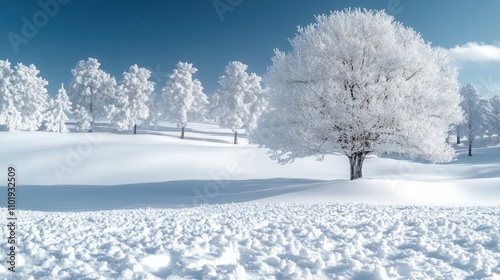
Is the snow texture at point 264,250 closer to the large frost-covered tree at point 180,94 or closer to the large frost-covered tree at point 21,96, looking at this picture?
the large frost-covered tree at point 180,94

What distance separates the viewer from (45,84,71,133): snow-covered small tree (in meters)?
46.5

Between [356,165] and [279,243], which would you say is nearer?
[279,243]

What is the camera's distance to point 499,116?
185ft

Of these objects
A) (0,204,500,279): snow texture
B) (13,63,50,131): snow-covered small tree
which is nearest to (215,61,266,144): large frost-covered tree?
(13,63,50,131): snow-covered small tree

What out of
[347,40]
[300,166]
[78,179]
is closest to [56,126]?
[78,179]

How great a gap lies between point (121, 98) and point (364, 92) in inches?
1561

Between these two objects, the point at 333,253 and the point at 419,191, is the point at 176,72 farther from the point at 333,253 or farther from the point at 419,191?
the point at 333,253

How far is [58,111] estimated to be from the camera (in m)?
46.9
